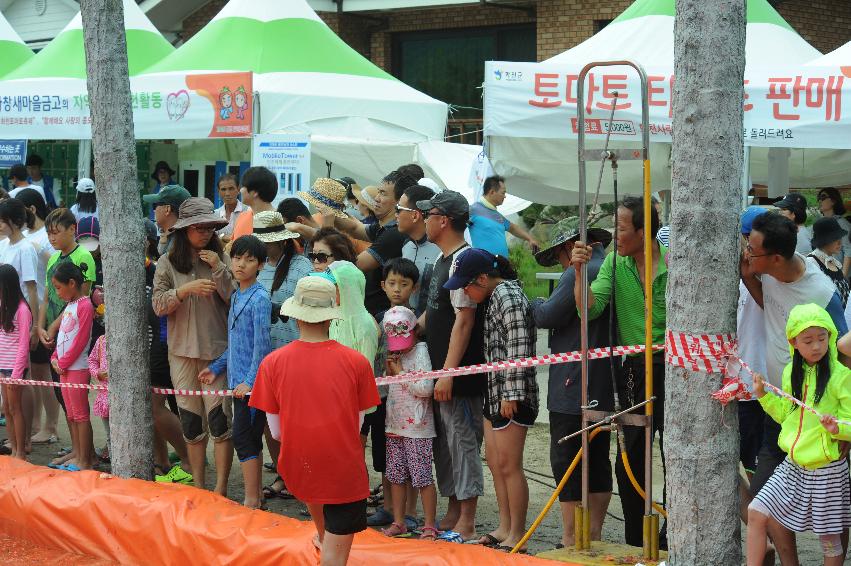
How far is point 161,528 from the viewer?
6.14 m

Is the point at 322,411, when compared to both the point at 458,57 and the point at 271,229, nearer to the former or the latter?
the point at 271,229

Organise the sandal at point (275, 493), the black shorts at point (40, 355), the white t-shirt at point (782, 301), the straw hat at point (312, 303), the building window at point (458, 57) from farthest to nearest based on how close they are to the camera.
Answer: the building window at point (458, 57)
the black shorts at point (40, 355)
the sandal at point (275, 493)
the white t-shirt at point (782, 301)
the straw hat at point (312, 303)

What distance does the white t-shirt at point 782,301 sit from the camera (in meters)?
5.42

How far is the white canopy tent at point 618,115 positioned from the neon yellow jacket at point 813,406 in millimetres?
4322

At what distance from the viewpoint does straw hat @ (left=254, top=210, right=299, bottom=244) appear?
24.0 ft

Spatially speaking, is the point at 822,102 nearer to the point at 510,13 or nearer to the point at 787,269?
the point at 787,269

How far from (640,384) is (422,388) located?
129 cm

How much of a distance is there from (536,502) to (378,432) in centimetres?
122

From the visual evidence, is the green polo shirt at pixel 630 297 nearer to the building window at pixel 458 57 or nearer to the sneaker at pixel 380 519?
the sneaker at pixel 380 519

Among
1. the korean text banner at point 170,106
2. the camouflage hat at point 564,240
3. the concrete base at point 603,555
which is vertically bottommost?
the concrete base at point 603,555

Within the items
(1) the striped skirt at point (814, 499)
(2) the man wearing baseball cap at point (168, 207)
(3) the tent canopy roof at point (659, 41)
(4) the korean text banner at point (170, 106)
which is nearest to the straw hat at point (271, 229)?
(2) the man wearing baseball cap at point (168, 207)

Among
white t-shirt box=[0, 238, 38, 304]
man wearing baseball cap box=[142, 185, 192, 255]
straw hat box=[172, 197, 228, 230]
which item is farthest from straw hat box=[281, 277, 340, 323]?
white t-shirt box=[0, 238, 38, 304]

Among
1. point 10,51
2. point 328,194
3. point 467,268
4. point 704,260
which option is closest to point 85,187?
point 328,194

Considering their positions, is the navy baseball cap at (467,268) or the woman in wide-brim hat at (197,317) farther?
the woman in wide-brim hat at (197,317)
